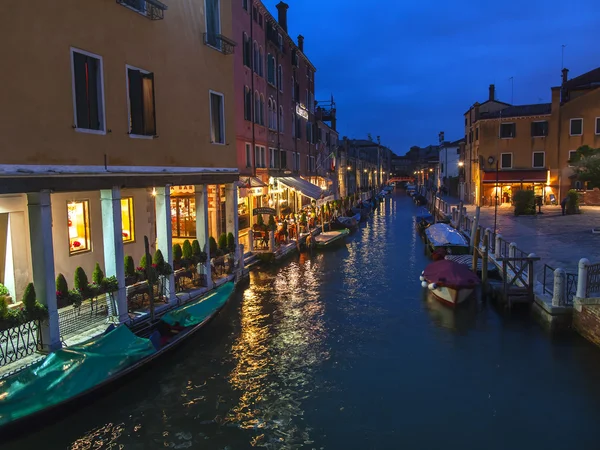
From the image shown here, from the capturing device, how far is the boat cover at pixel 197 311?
38.3 feet

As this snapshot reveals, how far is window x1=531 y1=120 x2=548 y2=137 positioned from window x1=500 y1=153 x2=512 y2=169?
2.58 meters

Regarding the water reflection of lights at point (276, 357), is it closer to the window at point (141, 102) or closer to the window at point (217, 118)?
the window at point (217, 118)

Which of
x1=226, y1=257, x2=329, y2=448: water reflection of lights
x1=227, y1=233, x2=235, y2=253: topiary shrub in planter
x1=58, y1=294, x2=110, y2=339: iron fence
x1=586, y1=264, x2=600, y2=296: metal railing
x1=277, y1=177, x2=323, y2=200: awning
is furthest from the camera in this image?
x1=277, y1=177, x2=323, y2=200: awning

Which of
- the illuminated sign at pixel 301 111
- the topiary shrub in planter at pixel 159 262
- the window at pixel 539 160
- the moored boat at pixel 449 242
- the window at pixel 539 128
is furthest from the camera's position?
the window at pixel 539 160

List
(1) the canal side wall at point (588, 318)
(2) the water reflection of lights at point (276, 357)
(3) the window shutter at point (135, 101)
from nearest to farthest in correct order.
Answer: (2) the water reflection of lights at point (276, 357) → (1) the canal side wall at point (588, 318) → (3) the window shutter at point (135, 101)

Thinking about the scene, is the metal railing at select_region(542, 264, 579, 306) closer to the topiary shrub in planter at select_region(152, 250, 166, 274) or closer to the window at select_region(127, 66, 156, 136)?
the topiary shrub in planter at select_region(152, 250, 166, 274)

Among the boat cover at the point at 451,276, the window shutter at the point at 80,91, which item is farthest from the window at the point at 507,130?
the window shutter at the point at 80,91

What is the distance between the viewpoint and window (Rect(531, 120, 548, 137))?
42.5 meters

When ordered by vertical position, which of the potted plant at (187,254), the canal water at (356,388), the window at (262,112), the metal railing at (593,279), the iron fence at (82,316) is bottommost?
the canal water at (356,388)

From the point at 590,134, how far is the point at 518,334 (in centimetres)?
3381

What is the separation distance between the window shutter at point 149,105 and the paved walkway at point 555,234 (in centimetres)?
1174

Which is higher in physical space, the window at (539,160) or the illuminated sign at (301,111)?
the illuminated sign at (301,111)

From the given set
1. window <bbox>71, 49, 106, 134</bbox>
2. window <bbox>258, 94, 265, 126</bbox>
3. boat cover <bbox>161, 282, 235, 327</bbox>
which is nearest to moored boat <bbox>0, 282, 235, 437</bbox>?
boat cover <bbox>161, 282, 235, 327</bbox>

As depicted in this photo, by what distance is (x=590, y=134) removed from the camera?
131 ft
